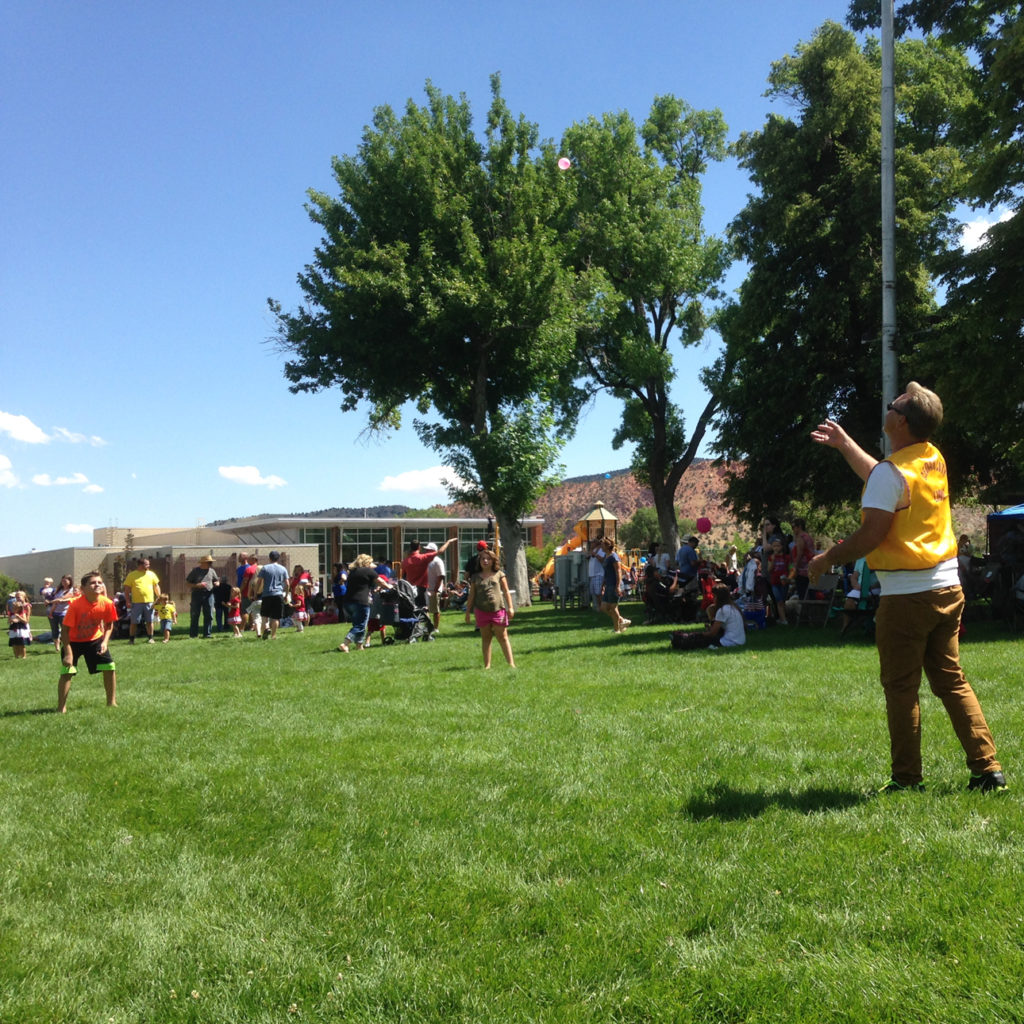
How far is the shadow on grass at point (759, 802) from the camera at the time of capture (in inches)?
181

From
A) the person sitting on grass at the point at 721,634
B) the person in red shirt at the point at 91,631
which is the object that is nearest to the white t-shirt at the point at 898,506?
the person in red shirt at the point at 91,631

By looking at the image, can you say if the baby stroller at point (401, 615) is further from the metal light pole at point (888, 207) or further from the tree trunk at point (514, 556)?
the tree trunk at point (514, 556)

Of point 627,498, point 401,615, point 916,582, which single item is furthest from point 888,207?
point 627,498

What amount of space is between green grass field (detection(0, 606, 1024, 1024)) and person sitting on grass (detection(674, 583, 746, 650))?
507 cm

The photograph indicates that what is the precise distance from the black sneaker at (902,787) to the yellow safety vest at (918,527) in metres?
1.13

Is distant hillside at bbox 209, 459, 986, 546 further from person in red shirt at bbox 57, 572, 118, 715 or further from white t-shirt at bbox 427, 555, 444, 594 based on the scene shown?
person in red shirt at bbox 57, 572, 118, 715

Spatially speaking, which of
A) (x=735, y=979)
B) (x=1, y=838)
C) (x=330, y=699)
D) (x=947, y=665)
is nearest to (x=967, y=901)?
(x=735, y=979)

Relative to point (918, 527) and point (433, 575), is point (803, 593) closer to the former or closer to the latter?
point (433, 575)

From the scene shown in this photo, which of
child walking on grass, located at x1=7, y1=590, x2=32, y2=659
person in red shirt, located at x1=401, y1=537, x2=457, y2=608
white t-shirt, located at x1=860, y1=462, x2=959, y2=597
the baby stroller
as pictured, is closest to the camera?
white t-shirt, located at x1=860, y1=462, x2=959, y2=597

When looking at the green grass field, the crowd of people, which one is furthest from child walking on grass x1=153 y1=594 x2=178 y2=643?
the green grass field

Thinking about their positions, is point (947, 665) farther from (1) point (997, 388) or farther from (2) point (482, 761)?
(1) point (997, 388)

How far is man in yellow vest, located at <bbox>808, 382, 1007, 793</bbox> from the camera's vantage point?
4578mm

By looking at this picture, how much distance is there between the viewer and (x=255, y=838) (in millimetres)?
4656

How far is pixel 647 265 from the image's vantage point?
111 feet
